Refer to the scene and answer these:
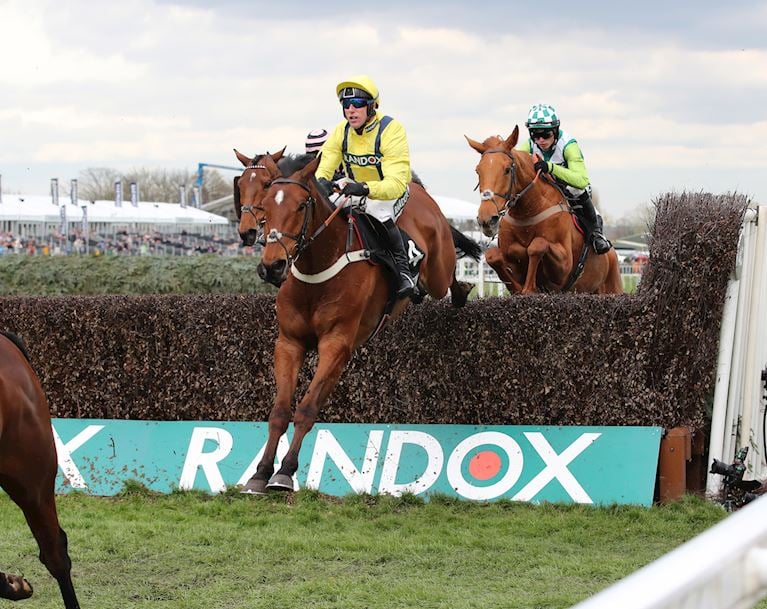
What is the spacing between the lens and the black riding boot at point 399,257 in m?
7.08

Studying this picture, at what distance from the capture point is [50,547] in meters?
4.79

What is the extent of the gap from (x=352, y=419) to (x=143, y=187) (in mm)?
73323

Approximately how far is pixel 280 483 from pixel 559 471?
2.15 m

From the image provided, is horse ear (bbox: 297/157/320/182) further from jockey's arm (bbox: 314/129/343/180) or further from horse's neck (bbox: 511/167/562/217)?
horse's neck (bbox: 511/167/562/217)

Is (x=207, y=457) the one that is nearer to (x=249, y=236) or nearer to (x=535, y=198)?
(x=249, y=236)

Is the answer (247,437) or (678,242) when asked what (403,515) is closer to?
(247,437)

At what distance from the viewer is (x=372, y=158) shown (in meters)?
7.22

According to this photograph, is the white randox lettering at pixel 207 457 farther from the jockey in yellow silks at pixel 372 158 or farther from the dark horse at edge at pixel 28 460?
the dark horse at edge at pixel 28 460

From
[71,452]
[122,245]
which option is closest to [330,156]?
[71,452]

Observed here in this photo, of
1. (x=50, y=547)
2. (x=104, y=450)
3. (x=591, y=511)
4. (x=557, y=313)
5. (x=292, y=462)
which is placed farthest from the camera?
(x=104, y=450)

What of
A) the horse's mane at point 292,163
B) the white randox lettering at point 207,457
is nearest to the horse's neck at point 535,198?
the horse's mane at point 292,163

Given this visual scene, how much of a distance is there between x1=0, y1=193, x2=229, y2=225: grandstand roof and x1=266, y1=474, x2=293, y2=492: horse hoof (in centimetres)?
2873

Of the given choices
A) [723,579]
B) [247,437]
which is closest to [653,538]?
[247,437]

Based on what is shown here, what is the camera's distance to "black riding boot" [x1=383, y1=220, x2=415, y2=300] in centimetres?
708
